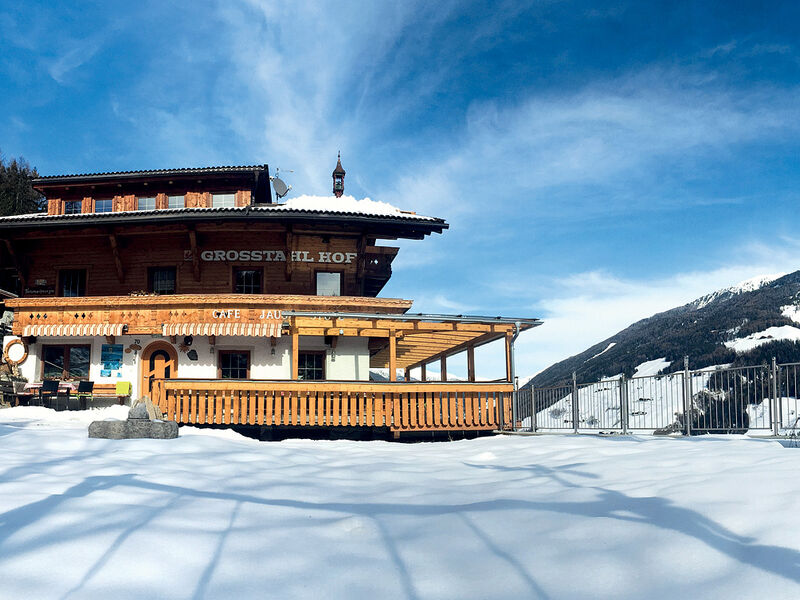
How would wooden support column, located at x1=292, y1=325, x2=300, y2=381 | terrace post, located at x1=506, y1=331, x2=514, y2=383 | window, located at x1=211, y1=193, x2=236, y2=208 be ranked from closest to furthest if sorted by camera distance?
wooden support column, located at x1=292, y1=325, x2=300, y2=381 < terrace post, located at x1=506, y1=331, x2=514, y2=383 < window, located at x1=211, y1=193, x2=236, y2=208

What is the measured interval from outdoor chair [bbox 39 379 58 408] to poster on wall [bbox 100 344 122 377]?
1930 mm

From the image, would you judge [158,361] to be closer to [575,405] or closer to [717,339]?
[575,405]

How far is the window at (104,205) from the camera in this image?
2369 cm

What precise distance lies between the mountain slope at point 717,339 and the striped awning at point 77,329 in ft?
344

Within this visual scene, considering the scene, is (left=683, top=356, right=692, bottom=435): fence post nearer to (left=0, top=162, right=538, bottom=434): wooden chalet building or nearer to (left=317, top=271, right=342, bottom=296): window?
(left=0, top=162, right=538, bottom=434): wooden chalet building

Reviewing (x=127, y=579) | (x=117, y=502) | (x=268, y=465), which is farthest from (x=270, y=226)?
(x=127, y=579)

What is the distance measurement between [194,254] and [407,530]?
57.1 feet

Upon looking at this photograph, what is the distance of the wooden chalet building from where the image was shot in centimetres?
1891

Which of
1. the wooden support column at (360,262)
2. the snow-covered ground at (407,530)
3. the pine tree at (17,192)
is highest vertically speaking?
the pine tree at (17,192)

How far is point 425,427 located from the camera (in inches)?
583

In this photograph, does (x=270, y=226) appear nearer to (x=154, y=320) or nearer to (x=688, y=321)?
(x=154, y=320)

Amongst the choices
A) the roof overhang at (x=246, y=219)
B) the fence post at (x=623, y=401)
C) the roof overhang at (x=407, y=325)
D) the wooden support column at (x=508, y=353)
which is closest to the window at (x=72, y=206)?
the roof overhang at (x=246, y=219)

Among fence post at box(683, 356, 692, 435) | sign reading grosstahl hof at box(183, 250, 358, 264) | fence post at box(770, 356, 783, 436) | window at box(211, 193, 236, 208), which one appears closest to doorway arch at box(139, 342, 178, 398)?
sign reading grosstahl hof at box(183, 250, 358, 264)

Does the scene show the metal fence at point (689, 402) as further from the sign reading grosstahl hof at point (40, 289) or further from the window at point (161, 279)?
the sign reading grosstahl hof at point (40, 289)
